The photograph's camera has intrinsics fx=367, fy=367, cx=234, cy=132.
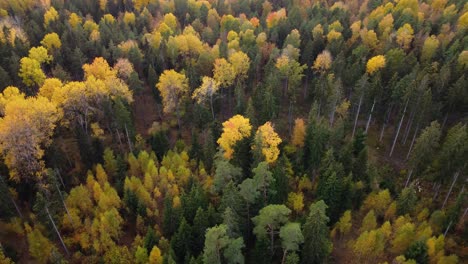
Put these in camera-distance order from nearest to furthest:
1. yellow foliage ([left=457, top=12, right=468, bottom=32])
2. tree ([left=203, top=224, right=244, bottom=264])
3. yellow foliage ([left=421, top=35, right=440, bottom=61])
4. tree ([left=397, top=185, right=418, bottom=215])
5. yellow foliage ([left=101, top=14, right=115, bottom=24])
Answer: tree ([left=203, top=224, right=244, bottom=264])
tree ([left=397, top=185, right=418, bottom=215])
yellow foliage ([left=421, top=35, right=440, bottom=61])
yellow foliage ([left=457, top=12, right=468, bottom=32])
yellow foliage ([left=101, top=14, right=115, bottom=24])

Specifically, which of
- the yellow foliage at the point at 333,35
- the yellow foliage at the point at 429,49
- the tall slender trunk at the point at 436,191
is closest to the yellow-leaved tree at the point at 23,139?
the tall slender trunk at the point at 436,191

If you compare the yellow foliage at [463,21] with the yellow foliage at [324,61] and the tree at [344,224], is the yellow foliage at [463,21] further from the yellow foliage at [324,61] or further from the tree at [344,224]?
the tree at [344,224]

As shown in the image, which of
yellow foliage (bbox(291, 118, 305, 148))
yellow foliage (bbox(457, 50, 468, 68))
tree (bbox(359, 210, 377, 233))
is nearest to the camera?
tree (bbox(359, 210, 377, 233))

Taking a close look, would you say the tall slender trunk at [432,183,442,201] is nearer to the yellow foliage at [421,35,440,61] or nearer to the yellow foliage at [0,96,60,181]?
the yellow foliage at [421,35,440,61]

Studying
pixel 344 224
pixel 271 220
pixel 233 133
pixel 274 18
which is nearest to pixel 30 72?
pixel 233 133

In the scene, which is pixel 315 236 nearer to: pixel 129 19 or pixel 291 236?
pixel 291 236

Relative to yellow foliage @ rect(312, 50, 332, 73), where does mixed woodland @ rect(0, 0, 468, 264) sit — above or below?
below

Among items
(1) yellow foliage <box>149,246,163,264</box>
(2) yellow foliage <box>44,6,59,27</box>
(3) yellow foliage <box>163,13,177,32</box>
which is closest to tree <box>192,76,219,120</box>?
(1) yellow foliage <box>149,246,163,264</box>
